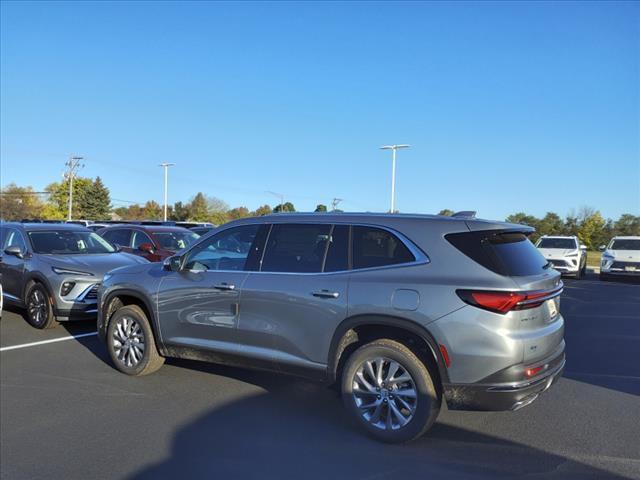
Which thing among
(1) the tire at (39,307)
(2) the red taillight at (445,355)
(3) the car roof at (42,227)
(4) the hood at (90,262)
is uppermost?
(3) the car roof at (42,227)

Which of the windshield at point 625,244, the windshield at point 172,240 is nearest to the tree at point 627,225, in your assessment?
the windshield at point 625,244

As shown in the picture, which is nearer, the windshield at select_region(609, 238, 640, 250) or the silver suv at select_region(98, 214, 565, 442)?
the silver suv at select_region(98, 214, 565, 442)

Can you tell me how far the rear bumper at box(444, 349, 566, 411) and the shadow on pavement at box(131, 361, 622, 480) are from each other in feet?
1.30

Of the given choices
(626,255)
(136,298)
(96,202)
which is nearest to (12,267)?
(136,298)

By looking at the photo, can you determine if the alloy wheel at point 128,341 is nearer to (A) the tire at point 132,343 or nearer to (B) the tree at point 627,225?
(A) the tire at point 132,343

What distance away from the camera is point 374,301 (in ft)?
13.4

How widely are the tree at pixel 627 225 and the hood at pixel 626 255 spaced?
28.6 meters

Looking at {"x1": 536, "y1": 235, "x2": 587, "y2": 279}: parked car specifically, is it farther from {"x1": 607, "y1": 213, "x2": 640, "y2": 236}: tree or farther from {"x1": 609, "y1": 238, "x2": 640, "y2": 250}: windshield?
{"x1": 607, "y1": 213, "x2": 640, "y2": 236}: tree

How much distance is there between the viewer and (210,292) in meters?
5.09

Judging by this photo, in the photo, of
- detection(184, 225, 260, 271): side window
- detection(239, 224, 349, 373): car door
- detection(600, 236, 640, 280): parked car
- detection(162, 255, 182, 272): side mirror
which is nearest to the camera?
detection(239, 224, 349, 373): car door

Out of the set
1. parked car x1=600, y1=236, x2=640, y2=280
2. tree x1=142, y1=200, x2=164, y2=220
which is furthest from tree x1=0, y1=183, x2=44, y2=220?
parked car x1=600, y1=236, x2=640, y2=280

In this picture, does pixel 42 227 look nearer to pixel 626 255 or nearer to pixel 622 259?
pixel 622 259

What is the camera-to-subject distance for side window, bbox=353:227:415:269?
4.21m

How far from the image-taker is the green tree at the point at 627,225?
42656 mm
